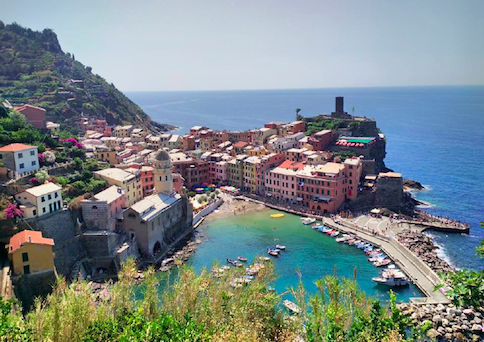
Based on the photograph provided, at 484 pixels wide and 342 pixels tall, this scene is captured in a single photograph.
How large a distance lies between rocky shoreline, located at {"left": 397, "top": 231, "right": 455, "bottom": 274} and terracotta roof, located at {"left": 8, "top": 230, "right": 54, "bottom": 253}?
31409mm

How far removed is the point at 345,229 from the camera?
4469 cm

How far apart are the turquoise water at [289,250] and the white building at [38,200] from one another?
13066mm

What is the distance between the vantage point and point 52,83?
9262 centimetres

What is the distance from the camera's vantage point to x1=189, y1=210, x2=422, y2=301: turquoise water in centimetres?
3431

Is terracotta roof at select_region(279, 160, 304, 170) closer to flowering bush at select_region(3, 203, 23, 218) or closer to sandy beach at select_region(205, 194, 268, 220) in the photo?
sandy beach at select_region(205, 194, 268, 220)

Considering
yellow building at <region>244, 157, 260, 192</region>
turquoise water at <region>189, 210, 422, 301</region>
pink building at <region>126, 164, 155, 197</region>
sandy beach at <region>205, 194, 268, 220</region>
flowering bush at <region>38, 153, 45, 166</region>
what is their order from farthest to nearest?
1. yellow building at <region>244, 157, 260, 192</region>
2. sandy beach at <region>205, 194, 268, 220</region>
3. pink building at <region>126, 164, 155, 197</region>
4. flowering bush at <region>38, 153, 45, 166</region>
5. turquoise water at <region>189, 210, 422, 301</region>

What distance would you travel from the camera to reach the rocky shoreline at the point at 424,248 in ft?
117

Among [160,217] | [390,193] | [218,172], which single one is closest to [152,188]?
[160,217]

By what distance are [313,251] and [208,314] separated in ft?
81.1

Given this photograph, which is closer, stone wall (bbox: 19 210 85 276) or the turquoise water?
stone wall (bbox: 19 210 85 276)

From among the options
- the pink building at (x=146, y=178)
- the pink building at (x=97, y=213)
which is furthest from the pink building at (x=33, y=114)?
the pink building at (x=97, y=213)

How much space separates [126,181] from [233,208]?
15825 mm

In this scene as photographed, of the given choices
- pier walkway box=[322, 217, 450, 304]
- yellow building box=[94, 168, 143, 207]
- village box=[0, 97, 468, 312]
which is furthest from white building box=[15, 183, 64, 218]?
pier walkway box=[322, 217, 450, 304]

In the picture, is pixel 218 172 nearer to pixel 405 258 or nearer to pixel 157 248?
pixel 157 248
